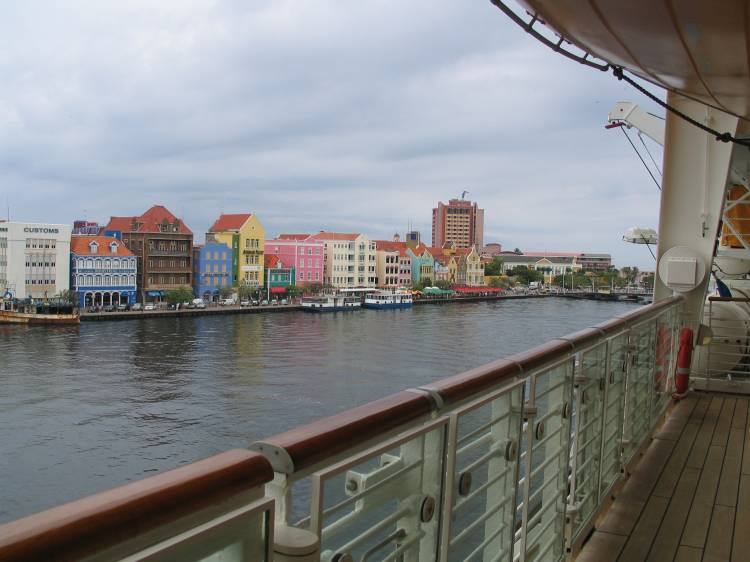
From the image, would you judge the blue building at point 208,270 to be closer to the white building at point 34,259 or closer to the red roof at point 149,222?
the red roof at point 149,222

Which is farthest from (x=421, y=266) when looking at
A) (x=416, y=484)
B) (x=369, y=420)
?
(x=369, y=420)

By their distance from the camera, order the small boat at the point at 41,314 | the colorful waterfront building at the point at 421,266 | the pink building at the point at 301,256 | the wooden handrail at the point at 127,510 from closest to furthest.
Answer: the wooden handrail at the point at 127,510, the small boat at the point at 41,314, the pink building at the point at 301,256, the colorful waterfront building at the point at 421,266

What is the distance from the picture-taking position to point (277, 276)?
43125 mm

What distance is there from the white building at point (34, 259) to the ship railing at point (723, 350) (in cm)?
3378

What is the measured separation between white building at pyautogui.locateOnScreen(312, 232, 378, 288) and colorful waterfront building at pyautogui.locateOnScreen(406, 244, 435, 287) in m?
5.12

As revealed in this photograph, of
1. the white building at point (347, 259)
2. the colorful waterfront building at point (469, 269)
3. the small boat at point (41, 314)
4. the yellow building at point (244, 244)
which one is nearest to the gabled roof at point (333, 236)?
the white building at point (347, 259)

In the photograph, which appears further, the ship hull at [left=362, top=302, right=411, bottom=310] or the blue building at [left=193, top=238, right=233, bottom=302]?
the ship hull at [left=362, top=302, right=411, bottom=310]

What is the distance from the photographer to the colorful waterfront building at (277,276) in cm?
4278

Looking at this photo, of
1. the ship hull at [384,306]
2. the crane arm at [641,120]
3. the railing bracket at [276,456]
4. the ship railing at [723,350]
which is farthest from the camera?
the ship hull at [384,306]

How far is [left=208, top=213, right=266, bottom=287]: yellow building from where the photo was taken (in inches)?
1615

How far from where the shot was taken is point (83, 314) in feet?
110

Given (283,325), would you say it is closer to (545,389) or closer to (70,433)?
(70,433)

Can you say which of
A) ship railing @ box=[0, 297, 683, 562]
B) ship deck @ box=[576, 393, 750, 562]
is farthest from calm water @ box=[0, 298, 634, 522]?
ship railing @ box=[0, 297, 683, 562]

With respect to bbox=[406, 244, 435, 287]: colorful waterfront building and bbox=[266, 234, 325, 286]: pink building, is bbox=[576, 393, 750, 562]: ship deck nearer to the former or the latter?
bbox=[266, 234, 325, 286]: pink building
